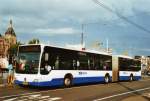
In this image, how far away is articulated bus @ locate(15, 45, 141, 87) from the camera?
21625mm

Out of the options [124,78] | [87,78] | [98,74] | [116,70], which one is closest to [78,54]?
[87,78]

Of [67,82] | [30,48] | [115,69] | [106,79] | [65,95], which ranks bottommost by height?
[65,95]

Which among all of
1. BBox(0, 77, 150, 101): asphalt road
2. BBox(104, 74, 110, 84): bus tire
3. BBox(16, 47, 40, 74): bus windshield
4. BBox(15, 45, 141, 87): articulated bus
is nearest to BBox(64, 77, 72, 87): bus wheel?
BBox(15, 45, 141, 87): articulated bus

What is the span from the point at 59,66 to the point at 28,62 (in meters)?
2.59

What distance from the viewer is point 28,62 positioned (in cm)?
2184

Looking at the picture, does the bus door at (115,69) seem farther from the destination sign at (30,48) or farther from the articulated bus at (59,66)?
the destination sign at (30,48)

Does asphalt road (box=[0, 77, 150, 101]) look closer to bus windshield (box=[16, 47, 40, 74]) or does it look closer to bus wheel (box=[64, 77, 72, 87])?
bus windshield (box=[16, 47, 40, 74])

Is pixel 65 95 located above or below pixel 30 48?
below

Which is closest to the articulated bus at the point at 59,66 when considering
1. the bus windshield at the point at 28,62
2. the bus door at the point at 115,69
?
the bus windshield at the point at 28,62

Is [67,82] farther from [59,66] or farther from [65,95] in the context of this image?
[65,95]

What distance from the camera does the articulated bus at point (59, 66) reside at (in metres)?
21.6

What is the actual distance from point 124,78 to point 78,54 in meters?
11.8

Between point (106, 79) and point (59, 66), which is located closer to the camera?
point (59, 66)

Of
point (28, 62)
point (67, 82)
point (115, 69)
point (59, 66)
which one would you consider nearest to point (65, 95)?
point (28, 62)
